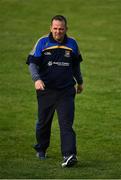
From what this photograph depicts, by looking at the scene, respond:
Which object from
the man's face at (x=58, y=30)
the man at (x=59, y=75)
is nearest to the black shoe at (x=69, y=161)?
the man at (x=59, y=75)

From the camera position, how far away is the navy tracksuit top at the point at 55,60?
10977mm

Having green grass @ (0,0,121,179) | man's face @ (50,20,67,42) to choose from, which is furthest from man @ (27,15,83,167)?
green grass @ (0,0,121,179)

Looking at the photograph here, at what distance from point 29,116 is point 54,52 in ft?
16.4

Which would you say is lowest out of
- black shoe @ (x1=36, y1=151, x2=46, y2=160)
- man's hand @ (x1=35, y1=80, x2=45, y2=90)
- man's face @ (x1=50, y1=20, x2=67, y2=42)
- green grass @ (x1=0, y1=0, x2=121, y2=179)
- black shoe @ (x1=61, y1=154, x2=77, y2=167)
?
green grass @ (x1=0, y1=0, x2=121, y2=179)

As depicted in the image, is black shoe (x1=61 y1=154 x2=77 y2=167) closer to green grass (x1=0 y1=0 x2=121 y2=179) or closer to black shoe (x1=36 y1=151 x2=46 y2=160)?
green grass (x1=0 y1=0 x2=121 y2=179)

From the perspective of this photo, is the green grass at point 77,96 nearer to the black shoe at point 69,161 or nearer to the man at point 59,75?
the black shoe at point 69,161

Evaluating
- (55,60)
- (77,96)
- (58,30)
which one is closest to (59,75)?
(55,60)

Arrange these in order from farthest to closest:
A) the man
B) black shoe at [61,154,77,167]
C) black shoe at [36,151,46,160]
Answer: black shoe at [36,151,46,160]
the man
black shoe at [61,154,77,167]

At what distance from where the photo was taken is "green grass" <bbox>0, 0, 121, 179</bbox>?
10992mm

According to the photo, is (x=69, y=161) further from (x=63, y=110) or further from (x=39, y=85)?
(x=39, y=85)

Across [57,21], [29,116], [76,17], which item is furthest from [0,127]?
[76,17]

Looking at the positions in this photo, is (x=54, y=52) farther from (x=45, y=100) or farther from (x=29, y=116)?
(x=29, y=116)

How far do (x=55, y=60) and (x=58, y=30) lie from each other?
17.2 inches

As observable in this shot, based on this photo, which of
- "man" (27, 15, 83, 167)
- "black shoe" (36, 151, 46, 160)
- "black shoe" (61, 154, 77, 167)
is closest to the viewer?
"black shoe" (61, 154, 77, 167)
